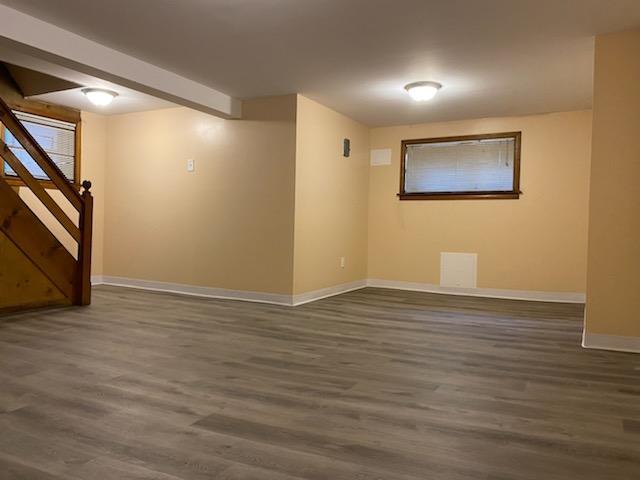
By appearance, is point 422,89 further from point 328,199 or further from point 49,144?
point 49,144

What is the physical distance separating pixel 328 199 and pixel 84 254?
2.71m

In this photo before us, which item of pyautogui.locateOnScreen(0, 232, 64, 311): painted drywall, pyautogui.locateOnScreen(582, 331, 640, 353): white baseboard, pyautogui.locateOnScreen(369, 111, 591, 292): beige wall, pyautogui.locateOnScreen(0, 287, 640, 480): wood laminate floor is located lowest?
pyautogui.locateOnScreen(0, 287, 640, 480): wood laminate floor

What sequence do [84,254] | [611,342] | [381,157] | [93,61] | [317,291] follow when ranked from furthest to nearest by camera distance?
1. [381,157]
2. [317,291]
3. [84,254]
4. [93,61]
5. [611,342]

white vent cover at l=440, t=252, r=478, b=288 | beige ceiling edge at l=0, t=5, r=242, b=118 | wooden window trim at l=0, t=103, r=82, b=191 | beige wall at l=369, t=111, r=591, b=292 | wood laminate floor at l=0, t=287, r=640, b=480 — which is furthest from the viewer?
white vent cover at l=440, t=252, r=478, b=288

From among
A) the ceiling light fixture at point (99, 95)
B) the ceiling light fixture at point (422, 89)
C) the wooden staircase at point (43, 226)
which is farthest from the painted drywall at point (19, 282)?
the ceiling light fixture at point (422, 89)

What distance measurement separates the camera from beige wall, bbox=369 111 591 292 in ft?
18.5

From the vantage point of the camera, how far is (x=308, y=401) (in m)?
2.27

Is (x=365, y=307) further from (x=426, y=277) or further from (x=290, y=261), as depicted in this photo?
(x=426, y=277)

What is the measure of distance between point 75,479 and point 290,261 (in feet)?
11.9

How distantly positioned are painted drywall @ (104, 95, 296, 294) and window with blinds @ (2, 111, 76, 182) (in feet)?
Result: 1.70

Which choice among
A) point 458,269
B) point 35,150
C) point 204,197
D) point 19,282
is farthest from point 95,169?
point 458,269

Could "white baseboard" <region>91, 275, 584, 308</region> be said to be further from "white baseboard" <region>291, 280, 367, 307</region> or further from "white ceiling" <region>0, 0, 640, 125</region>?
"white ceiling" <region>0, 0, 640, 125</region>

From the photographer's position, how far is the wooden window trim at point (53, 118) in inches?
217

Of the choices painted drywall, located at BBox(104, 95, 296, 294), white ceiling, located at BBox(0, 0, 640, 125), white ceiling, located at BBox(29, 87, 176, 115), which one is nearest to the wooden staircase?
white ceiling, located at BBox(29, 87, 176, 115)
